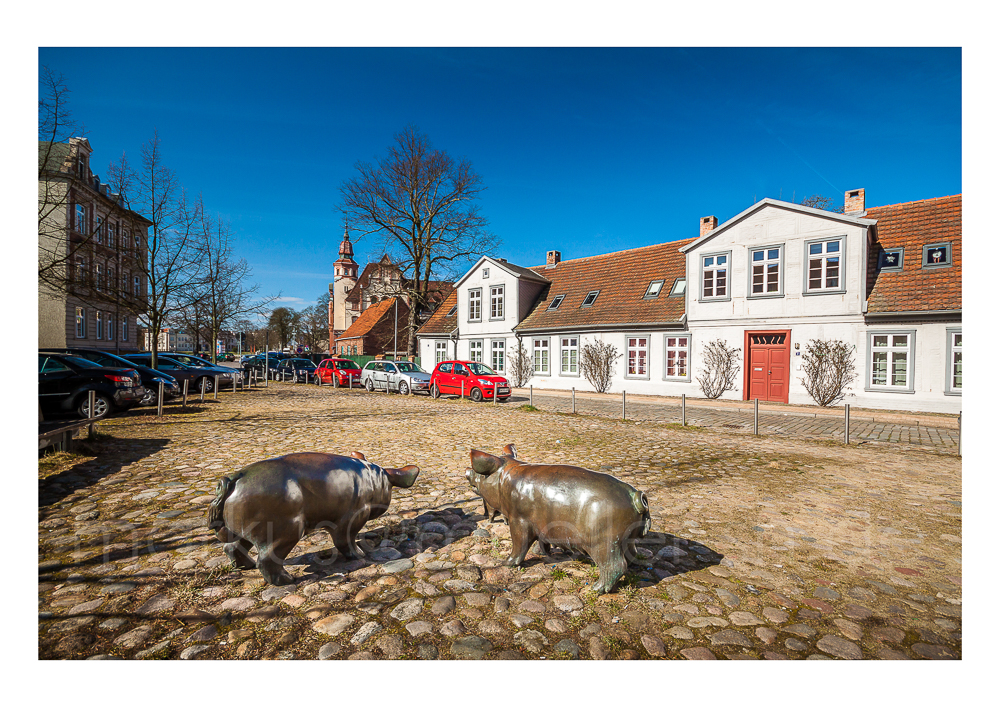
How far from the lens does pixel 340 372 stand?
1017 inches

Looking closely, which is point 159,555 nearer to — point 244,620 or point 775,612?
point 244,620

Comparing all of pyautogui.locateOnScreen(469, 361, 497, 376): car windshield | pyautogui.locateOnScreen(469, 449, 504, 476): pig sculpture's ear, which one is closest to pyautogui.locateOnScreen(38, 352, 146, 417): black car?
pyautogui.locateOnScreen(469, 449, 504, 476): pig sculpture's ear

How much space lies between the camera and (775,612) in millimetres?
3033

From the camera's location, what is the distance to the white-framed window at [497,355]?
2766cm

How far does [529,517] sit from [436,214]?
94.6 feet

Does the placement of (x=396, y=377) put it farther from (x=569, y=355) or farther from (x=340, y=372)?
(x=569, y=355)

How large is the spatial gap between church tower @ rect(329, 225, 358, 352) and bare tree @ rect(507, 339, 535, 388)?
60944 mm

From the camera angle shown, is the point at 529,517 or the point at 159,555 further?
the point at 159,555

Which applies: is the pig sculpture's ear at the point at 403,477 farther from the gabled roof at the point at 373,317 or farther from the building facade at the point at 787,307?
the gabled roof at the point at 373,317

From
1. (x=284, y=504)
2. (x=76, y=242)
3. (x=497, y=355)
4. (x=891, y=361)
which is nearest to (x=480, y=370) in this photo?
(x=497, y=355)

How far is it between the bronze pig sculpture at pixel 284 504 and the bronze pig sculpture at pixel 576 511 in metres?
0.87

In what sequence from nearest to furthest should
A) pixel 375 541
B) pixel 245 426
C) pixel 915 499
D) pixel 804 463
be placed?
1. pixel 375 541
2. pixel 915 499
3. pixel 804 463
4. pixel 245 426

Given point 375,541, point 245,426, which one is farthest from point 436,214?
point 375,541

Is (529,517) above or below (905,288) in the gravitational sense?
below
